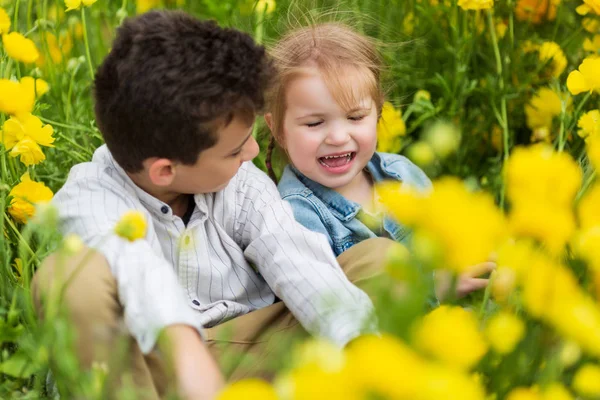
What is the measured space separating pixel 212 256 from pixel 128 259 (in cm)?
27

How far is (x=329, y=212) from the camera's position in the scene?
1701 mm

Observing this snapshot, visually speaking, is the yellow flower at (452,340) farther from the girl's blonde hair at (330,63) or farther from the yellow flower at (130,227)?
the girl's blonde hair at (330,63)

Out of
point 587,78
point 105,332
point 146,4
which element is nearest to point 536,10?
point 587,78

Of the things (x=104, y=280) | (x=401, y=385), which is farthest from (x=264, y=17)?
(x=401, y=385)

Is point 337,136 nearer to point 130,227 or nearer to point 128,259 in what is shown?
point 128,259

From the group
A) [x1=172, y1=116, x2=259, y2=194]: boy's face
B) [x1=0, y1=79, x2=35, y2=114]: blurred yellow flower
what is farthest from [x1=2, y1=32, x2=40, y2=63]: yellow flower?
[x1=172, y1=116, x2=259, y2=194]: boy's face

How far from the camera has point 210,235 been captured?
1.51m

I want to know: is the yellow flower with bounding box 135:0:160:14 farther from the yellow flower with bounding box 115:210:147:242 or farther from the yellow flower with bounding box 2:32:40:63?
the yellow flower with bounding box 115:210:147:242

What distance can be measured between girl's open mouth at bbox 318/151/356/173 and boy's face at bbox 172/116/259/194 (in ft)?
0.98

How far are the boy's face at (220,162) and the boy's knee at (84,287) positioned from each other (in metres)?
0.22

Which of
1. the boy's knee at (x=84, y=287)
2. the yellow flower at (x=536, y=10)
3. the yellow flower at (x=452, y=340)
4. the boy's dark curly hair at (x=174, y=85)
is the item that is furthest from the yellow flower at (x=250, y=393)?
the yellow flower at (x=536, y=10)

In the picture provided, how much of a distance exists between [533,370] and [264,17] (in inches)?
45.1

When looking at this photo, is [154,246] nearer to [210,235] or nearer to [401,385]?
[210,235]

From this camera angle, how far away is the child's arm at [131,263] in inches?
46.1
